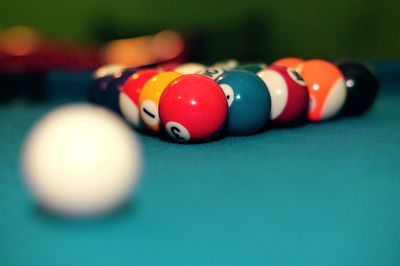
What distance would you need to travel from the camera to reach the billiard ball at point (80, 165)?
1.14 metres

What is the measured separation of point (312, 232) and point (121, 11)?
5889 mm

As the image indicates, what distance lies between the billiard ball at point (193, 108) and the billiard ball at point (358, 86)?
970mm

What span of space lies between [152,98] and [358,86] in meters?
1.18

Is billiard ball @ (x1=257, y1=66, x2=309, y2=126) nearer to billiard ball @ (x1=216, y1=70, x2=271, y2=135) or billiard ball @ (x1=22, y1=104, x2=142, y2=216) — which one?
billiard ball @ (x1=216, y1=70, x2=271, y2=135)

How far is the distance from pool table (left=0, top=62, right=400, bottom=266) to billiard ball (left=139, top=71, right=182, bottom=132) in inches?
14.3

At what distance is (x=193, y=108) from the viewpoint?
194 cm

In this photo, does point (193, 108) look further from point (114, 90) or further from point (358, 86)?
point (358, 86)

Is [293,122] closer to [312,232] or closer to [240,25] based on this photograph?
[312,232]

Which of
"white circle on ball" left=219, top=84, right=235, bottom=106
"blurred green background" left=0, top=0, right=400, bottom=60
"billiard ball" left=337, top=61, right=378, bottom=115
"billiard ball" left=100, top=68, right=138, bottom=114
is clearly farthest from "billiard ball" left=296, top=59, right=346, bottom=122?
"blurred green background" left=0, top=0, right=400, bottom=60

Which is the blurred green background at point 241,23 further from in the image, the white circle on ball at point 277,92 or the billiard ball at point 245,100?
the billiard ball at point 245,100

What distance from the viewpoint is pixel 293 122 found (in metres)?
2.40

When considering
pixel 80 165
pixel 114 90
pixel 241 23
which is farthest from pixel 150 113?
pixel 241 23

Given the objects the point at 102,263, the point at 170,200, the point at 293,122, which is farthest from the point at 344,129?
the point at 102,263

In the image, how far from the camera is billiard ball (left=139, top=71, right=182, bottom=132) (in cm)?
213
